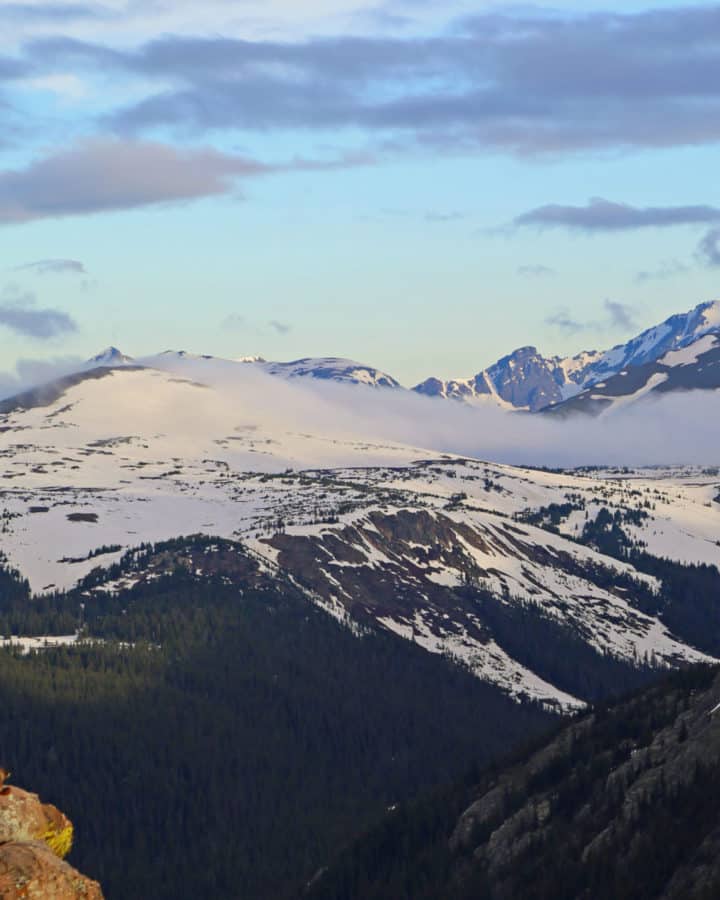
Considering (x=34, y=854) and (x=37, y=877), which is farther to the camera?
(x=34, y=854)

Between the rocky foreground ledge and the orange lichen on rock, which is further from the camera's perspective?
the rocky foreground ledge

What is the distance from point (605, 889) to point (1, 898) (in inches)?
5958

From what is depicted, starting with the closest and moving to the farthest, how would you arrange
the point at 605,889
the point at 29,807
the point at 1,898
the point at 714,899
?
1. the point at 1,898
2. the point at 29,807
3. the point at 714,899
4. the point at 605,889

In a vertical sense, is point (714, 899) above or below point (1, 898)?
below

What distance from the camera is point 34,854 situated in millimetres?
49062

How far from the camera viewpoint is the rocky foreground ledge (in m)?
48.0

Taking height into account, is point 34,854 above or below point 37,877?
above

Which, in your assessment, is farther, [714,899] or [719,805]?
[719,805]

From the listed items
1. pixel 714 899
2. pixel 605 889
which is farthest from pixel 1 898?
pixel 605 889

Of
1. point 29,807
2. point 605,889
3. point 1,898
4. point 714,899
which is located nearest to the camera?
point 1,898

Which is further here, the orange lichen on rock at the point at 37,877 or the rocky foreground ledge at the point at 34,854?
the rocky foreground ledge at the point at 34,854

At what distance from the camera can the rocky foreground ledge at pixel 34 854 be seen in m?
48.0

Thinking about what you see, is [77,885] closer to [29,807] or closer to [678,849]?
[29,807]

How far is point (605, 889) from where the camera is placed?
7485 inches
